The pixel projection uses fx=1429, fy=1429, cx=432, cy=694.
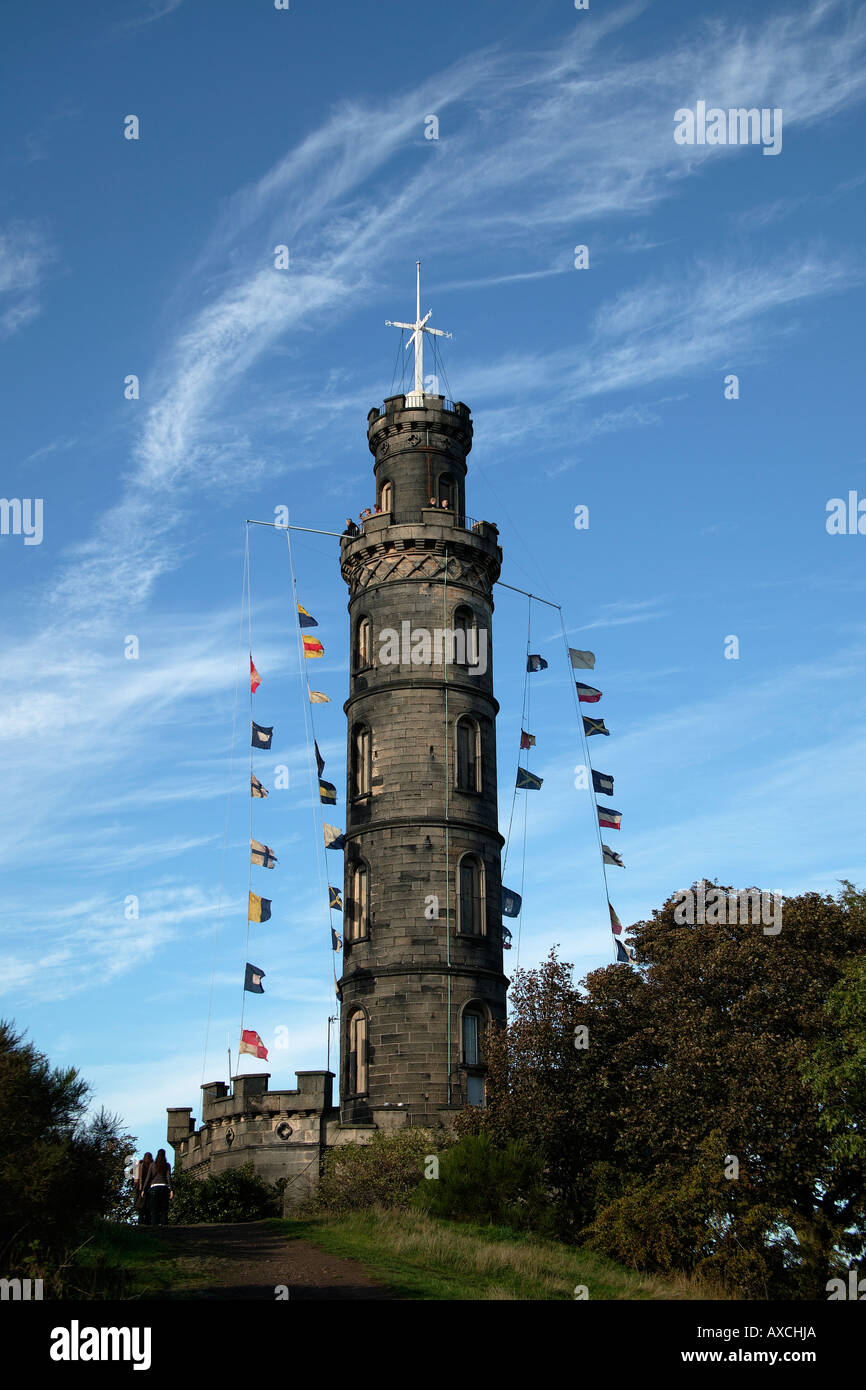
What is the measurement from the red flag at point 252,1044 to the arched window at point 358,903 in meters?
4.35

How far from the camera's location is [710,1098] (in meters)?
34.0

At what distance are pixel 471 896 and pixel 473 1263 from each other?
1840cm

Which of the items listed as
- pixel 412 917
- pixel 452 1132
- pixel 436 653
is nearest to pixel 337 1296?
pixel 452 1132

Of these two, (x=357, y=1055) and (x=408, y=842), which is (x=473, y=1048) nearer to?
(x=357, y=1055)

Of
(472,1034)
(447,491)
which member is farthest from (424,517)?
(472,1034)

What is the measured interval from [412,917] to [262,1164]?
27.1 ft

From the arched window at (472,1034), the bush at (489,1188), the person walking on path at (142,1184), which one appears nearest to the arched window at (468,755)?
the arched window at (472,1034)

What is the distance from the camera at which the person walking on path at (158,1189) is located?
33031 mm

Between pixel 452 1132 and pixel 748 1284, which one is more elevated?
pixel 452 1132

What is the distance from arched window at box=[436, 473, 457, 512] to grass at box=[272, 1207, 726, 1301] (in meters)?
24.7

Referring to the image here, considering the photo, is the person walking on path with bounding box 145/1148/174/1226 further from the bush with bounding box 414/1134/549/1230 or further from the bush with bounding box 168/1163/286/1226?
the bush with bounding box 414/1134/549/1230

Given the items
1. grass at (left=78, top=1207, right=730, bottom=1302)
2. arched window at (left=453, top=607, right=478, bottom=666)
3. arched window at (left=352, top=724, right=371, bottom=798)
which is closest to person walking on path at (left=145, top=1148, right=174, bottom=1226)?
grass at (left=78, top=1207, right=730, bottom=1302)
